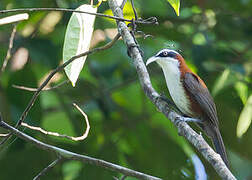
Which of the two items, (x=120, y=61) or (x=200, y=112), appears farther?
(x=120, y=61)

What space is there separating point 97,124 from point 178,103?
1.41 metres

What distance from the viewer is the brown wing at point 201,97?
4.56 metres

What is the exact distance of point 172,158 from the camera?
17.7ft

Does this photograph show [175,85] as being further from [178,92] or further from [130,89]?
[130,89]

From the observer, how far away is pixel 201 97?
4.63m

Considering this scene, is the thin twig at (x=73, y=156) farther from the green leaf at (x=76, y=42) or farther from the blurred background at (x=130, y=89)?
the blurred background at (x=130, y=89)

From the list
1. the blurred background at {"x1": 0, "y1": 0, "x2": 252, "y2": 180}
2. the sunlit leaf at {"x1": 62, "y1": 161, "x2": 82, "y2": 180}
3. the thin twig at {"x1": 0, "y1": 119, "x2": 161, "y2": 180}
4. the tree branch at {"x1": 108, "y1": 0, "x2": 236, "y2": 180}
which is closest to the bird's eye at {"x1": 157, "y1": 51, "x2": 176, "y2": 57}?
the blurred background at {"x1": 0, "y1": 0, "x2": 252, "y2": 180}

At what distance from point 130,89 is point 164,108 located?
8.93 feet

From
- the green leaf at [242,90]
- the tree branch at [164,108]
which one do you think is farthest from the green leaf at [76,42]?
the green leaf at [242,90]

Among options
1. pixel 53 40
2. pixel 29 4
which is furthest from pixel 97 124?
pixel 29 4

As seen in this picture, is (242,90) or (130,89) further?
(130,89)

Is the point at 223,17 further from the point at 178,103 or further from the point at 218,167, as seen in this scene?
the point at 218,167

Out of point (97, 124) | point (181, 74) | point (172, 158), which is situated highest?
point (181, 74)

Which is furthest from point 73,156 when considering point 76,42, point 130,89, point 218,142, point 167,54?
point 130,89
